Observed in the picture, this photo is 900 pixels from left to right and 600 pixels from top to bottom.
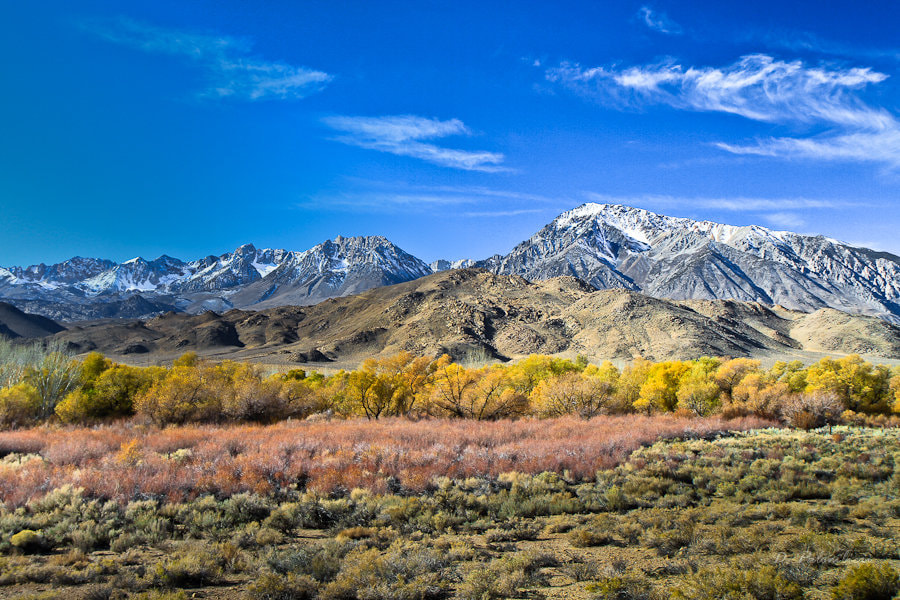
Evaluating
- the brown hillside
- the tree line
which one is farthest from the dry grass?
the brown hillside

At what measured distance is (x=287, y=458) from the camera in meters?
16.3

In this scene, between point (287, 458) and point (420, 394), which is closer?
point (287, 458)

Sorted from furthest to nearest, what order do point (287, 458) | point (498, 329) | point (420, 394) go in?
point (498, 329)
point (420, 394)
point (287, 458)

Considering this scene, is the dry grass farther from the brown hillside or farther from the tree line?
the brown hillside

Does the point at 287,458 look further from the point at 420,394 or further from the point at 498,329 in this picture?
the point at 498,329

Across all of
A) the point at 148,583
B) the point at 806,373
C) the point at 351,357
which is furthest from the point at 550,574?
the point at 351,357

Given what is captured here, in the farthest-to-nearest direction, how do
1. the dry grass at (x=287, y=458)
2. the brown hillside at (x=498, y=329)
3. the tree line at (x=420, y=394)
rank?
the brown hillside at (x=498, y=329), the tree line at (x=420, y=394), the dry grass at (x=287, y=458)

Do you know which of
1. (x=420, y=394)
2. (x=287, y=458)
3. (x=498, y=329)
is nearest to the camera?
(x=287, y=458)

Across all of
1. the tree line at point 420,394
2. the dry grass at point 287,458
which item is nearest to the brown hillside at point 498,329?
the tree line at point 420,394

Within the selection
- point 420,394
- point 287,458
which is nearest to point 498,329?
point 420,394

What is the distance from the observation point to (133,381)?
108 ft

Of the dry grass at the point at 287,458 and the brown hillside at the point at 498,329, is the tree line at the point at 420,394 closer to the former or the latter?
the dry grass at the point at 287,458

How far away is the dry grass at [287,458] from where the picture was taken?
12898 mm

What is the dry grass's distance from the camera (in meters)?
12.9
